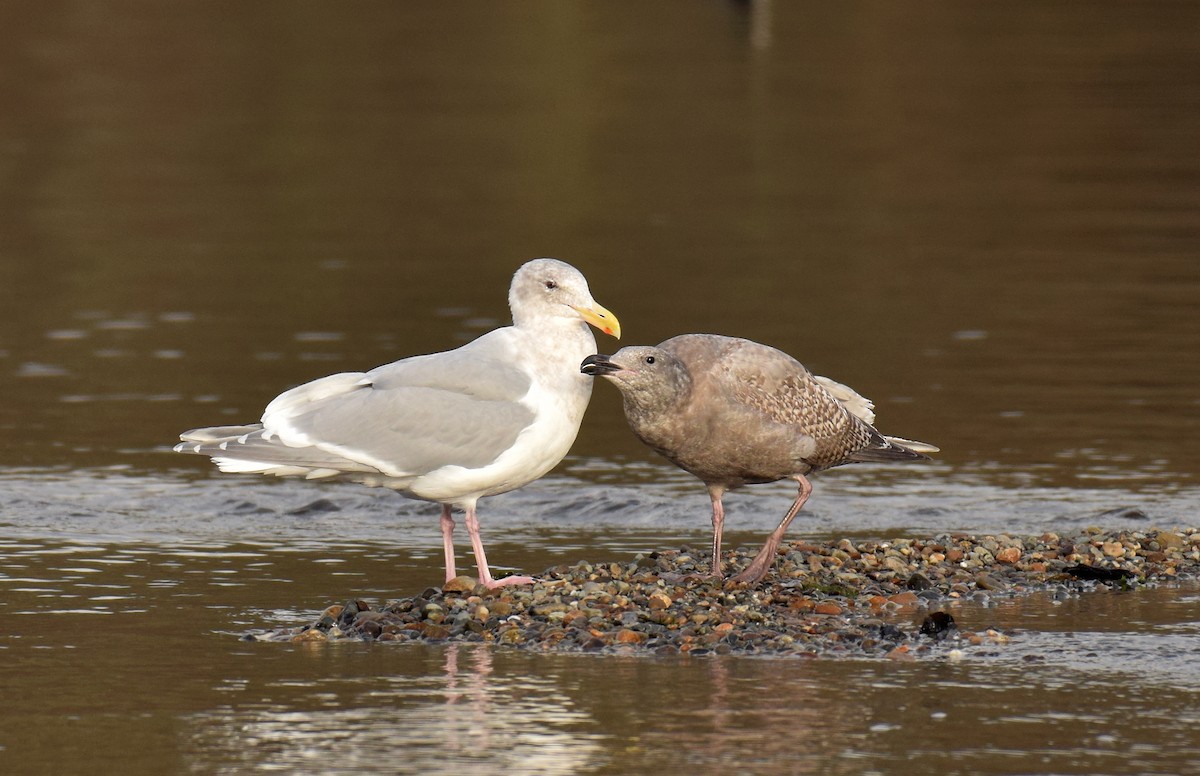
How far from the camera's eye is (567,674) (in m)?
8.51

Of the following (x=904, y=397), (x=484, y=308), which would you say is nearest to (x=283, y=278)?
(x=484, y=308)

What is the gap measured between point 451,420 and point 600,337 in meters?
6.59

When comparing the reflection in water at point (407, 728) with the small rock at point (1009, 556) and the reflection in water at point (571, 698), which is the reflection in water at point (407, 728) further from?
the small rock at point (1009, 556)

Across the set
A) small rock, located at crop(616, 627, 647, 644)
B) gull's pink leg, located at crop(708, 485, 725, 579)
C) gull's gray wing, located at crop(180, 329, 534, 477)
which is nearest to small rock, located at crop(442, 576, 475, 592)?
gull's gray wing, located at crop(180, 329, 534, 477)

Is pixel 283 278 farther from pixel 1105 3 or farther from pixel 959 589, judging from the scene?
pixel 1105 3

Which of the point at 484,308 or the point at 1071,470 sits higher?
the point at 484,308

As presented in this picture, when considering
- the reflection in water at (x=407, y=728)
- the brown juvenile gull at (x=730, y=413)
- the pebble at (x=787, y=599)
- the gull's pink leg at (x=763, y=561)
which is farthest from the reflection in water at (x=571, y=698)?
the brown juvenile gull at (x=730, y=413)

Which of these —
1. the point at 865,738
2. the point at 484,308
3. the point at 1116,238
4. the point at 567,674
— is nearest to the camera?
the point at 865,738

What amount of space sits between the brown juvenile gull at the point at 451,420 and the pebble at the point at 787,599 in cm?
55

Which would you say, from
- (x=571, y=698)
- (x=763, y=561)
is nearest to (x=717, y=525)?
(x=763, y=561)

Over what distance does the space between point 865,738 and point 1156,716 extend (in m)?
1.14

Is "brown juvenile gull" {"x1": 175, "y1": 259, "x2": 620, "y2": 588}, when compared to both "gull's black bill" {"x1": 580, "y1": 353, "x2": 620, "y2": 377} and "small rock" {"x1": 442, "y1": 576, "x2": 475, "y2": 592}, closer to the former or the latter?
"small rock" {"x1": 442, "y1": 576, "x2": 475, "y2": 592}

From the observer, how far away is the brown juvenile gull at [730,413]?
1009 cm

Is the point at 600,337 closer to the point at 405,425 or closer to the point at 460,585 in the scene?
the point at 405,425
